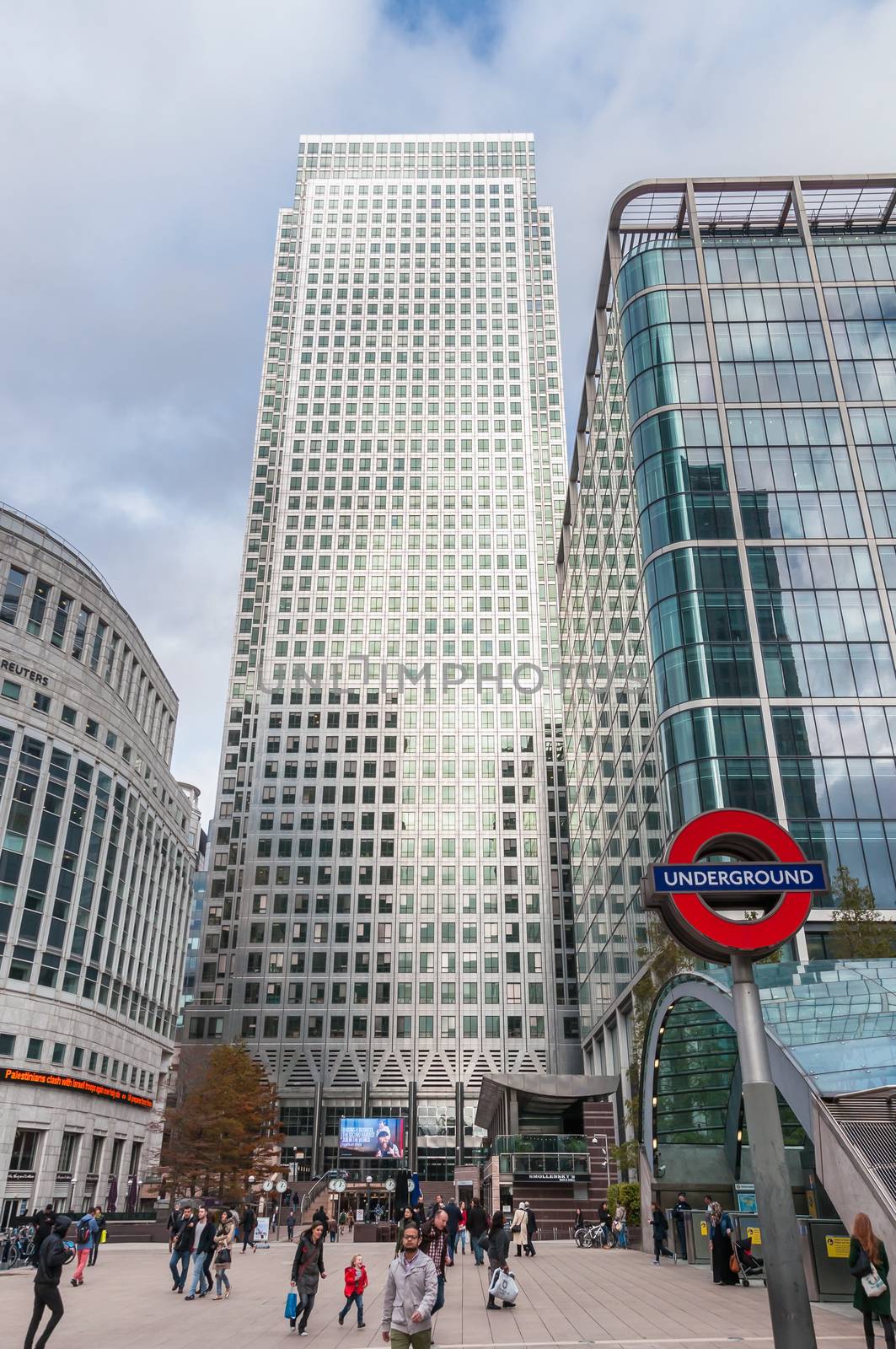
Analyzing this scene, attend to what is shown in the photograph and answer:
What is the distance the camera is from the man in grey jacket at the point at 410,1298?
9.87m

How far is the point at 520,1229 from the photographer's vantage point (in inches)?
1309

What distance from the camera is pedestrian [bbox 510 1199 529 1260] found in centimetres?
3291

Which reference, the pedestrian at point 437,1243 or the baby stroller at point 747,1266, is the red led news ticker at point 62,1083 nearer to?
the pedestrian at point 437,1243

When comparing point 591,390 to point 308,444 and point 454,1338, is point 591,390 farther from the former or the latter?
point 454,1338

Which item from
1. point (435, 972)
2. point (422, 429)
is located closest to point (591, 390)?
point (422, 429)

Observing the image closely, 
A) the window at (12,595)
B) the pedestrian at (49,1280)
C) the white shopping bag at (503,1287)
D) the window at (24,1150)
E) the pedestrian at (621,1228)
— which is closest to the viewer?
the pedestrian at (49,1280)

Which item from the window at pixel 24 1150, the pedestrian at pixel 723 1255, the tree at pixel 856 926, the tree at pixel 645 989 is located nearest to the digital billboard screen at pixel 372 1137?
the tree at pixel 645 989

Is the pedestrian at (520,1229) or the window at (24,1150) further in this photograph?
the window at (24,1150)

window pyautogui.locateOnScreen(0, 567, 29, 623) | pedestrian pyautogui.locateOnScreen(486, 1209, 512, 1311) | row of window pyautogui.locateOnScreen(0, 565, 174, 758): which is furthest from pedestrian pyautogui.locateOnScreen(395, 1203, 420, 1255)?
row of window pyautogui.locateOnScreen(0, 565, 174, 758)

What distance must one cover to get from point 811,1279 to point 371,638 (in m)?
94.8

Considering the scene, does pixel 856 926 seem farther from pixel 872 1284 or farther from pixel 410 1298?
pixel 410 1298

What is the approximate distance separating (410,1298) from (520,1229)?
1048 inches

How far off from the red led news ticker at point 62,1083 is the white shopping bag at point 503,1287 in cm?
4404

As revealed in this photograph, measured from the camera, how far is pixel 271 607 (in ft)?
370
